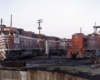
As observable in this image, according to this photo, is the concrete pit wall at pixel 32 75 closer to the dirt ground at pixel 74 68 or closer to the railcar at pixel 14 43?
the dirt ground at pixel 74 68

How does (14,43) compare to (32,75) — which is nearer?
(32,75)

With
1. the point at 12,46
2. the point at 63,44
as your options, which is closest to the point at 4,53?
the point at 12,46

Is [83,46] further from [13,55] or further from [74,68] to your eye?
[74,68]

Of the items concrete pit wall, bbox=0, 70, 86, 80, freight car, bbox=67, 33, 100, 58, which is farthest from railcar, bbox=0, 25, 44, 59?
concrete pit wall, bbox=0, 70, 86, 80

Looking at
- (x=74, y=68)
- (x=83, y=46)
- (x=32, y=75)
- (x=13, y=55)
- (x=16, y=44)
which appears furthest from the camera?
(x=83, y=46)

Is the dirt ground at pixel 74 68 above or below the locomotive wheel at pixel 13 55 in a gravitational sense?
below

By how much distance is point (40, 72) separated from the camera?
1033cm

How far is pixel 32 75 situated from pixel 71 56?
47.0 feet

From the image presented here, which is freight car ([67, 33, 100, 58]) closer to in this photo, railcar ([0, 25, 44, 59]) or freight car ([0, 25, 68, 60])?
freight car ([0, 25, 68, 60])

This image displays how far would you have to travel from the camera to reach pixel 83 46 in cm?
2606

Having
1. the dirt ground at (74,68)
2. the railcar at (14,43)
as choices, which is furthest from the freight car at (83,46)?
the dirt ground at (74,68)

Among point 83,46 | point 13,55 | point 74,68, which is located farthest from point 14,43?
point 74,68

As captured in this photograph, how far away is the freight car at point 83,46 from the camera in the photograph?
24103 mm

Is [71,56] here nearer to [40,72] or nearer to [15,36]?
[15,36]
